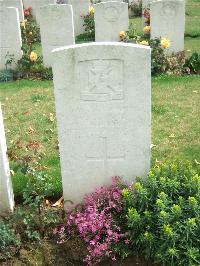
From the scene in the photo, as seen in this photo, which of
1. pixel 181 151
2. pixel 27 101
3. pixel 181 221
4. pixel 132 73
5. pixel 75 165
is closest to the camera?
pixel 181 221

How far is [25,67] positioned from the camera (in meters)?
10.1

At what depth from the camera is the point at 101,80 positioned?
13.2 feet

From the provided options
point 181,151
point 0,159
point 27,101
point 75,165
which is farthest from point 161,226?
point 27,101

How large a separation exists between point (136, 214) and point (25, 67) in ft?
22.8

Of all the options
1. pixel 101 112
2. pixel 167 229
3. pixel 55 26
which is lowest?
pixel 167 229

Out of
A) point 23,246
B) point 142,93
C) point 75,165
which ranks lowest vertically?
point 23,246

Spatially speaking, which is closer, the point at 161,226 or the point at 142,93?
the point at 161,226

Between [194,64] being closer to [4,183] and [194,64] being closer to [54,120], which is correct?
[54,120]

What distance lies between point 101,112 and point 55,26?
20.6 ft

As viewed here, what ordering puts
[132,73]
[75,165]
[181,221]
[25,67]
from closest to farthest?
1. [181,221]
2. [132,73]
3. [75,165]
4. [25,67]

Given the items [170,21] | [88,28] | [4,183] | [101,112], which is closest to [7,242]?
[4,183]

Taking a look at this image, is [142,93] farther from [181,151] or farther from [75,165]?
[181,151]

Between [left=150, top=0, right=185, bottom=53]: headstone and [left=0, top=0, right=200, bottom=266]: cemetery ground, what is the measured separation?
1.37 m

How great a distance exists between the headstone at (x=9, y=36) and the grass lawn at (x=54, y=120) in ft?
2.89
